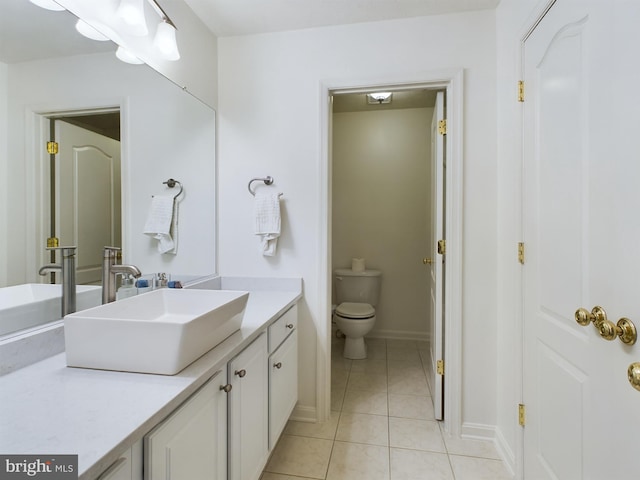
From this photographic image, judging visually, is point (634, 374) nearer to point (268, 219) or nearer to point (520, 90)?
point (520, 90)

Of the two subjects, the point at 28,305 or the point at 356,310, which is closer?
the point at 28,305

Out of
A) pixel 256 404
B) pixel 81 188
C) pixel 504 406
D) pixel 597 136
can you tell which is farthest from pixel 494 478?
pixel 81 188

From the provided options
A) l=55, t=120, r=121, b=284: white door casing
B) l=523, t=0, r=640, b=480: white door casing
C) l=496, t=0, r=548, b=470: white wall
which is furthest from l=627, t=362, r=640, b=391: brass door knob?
l=55, t=120, r=121, b=284: white door casing

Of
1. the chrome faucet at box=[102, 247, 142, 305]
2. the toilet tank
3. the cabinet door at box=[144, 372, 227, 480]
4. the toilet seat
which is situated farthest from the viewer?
the toilet tank

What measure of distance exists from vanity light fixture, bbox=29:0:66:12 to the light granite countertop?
1153 mm

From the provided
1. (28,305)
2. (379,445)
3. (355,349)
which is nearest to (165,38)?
(28,305)

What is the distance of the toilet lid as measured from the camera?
9.25 feet

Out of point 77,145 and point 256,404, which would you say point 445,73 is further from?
point 256,404

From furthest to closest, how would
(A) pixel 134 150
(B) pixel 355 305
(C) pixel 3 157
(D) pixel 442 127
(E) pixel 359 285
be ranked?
(E) pixel 359 285
(B) pixel 355 305
(D) pixel 442 127
(A) pixel 134 150
(C) pixel 3 157

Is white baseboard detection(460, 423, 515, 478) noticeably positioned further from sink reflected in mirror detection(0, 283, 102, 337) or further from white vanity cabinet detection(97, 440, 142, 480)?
sink reflected in mirror detection(0, 283, 102, 337)

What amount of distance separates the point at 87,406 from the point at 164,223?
1.12m

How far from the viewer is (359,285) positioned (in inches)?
128

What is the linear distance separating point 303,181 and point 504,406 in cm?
168

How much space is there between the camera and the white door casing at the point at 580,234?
831 millimetres
